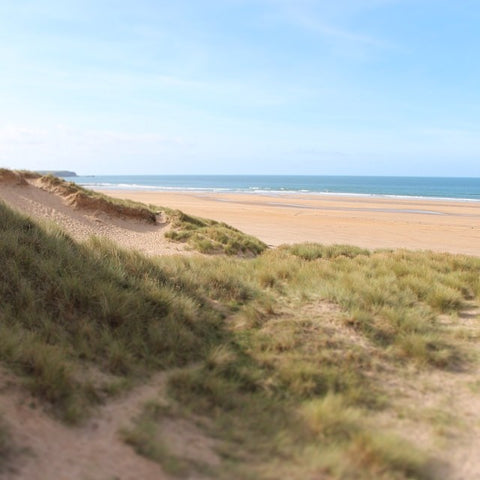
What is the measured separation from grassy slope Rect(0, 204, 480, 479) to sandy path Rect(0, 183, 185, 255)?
218 inches

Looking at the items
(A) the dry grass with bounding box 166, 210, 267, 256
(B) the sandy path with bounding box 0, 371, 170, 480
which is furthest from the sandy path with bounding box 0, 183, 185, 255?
(B) the sandy path with bounding box 0, 371, 170, 480

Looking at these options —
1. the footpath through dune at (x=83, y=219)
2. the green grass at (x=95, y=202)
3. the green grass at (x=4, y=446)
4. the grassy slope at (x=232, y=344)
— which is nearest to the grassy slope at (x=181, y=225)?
the green grass at (x=95, y=202)

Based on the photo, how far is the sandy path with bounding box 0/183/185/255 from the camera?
1400 cm

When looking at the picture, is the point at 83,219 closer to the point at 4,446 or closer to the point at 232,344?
the point at 232,344

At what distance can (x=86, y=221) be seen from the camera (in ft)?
49.3

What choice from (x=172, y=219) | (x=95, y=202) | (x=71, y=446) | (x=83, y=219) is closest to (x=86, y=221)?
(x=83, y=219)

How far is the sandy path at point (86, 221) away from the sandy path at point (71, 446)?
938 cm

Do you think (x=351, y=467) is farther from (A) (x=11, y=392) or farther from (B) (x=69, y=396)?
(A) (x=11, y=392)

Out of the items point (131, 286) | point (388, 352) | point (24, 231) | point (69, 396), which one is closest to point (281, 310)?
point (388, 352)

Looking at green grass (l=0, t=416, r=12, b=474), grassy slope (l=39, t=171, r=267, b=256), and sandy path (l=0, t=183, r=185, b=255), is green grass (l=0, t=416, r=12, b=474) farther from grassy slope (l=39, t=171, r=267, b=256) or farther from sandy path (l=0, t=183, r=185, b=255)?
grassy slope (l=39, t=171, r=267, b=256)

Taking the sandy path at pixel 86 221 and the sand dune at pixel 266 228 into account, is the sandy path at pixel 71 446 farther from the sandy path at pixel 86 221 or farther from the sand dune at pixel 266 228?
the sandy path at pixel 86 221

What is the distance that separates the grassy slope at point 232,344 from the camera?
3.83 metres

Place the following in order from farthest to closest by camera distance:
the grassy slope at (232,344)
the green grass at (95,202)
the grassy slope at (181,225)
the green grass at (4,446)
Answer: the green grass at (95,202) < the grassy slope at (181,225) < the grassy slope at (232,344) < the green grass at (4,446)

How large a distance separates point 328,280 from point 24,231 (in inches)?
213
